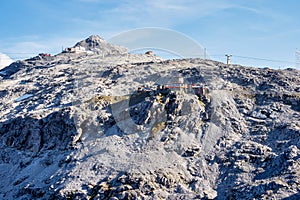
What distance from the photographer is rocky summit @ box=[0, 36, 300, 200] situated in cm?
3844

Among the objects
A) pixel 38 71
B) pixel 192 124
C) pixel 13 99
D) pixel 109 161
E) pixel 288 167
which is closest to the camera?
pixel 288 167

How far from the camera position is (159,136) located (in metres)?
43.8

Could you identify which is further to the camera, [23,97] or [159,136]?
[23,97]

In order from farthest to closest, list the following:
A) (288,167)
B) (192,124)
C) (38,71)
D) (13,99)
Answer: (38,71) < (13,99) < (192,124) < (288,167)

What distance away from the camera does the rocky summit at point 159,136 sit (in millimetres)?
38438

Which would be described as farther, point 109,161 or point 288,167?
point 109,161

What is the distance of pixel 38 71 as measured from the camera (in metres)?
80.1

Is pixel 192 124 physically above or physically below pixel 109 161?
above

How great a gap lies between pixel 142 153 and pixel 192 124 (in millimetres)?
6430

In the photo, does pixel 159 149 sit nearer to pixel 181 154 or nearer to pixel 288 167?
pixel 181 154

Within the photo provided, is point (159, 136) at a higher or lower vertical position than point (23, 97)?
lower

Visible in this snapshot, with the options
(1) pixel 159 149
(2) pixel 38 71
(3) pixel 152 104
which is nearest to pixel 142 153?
(1) pixel 159 149

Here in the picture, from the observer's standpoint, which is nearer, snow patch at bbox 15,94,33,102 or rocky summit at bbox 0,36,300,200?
rocky summit at bbox 0,36,300,200

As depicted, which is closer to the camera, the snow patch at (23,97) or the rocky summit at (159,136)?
the rocky summit at (159,136)
